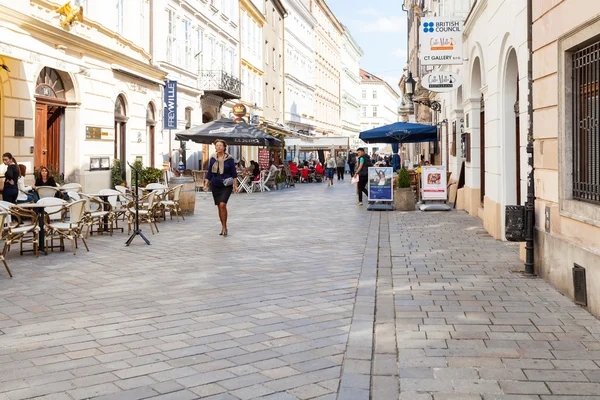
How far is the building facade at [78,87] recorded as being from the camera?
15.0 meters

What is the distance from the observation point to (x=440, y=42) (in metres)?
16.0

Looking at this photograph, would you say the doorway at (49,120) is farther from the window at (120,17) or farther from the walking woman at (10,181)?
the window at (120,17)

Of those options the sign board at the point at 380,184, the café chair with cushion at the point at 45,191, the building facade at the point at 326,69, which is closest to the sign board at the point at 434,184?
the sign board at the point at 380,184

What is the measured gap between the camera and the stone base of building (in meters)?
6.08

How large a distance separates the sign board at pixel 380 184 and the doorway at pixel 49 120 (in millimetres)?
8592

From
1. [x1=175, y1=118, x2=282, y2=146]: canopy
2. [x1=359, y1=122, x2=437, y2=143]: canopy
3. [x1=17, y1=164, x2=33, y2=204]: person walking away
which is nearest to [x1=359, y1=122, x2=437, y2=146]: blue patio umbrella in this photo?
[x1=359, y1=122, x2=437, y2=143]: canopy

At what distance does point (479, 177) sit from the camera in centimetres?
1573

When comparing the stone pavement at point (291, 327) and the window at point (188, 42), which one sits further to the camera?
the window at point (188, 42)

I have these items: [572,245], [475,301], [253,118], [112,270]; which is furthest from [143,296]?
[253,118]

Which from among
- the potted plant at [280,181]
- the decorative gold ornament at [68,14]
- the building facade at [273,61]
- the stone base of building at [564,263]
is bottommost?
the stone base of building at [564,263]

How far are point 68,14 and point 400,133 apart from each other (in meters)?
10.0

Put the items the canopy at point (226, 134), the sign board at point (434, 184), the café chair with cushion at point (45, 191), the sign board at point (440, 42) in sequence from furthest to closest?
the canopy at point (226, 134)
the sign board at point (434, 184)
the sign board at point (440, 42)
the café chair with cushion at point (45, 191)

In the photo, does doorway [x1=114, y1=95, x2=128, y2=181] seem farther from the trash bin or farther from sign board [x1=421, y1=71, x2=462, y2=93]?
sign board [x1=421, y1=71, x2=462, y2=93]

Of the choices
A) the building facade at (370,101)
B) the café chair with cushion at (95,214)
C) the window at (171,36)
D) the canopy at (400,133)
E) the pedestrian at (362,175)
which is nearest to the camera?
the café chair with cushion at (95,214)
